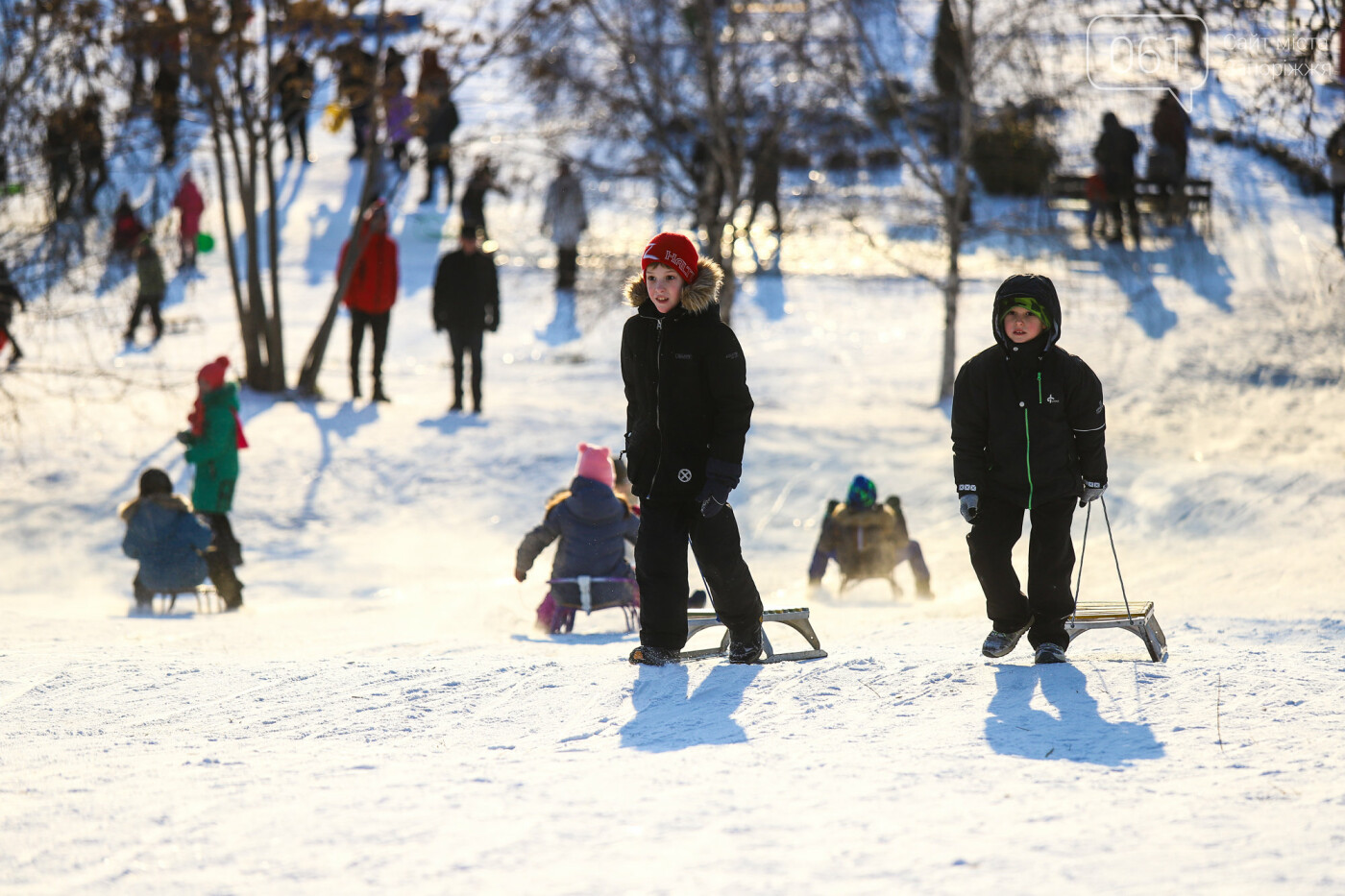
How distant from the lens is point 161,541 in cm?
731

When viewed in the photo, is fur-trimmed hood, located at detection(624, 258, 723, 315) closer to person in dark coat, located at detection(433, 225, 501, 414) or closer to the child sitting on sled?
the child sitting on sled

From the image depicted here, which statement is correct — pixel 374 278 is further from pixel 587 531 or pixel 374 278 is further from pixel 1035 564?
pixel 1035 564

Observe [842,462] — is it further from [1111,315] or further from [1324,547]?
[1111,315]

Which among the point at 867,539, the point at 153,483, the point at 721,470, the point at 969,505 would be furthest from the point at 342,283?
the point at 969,505

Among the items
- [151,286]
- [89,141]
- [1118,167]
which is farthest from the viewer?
[151,286]

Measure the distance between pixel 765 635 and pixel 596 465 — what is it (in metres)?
1.60

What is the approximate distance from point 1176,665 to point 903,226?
9548mm

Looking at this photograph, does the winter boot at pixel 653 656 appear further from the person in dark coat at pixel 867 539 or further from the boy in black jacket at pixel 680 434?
the person in dark coat at pixel 867 539

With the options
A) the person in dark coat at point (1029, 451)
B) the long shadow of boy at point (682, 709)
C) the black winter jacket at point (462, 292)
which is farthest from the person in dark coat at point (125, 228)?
the person in dark coat at point (1029, 451)

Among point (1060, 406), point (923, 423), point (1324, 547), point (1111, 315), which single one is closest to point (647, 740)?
point (1060, 406)

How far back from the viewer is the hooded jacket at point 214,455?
7.85 meters

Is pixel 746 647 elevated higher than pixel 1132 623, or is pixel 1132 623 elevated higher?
pixel 1132 623

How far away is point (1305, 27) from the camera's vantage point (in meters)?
8.13

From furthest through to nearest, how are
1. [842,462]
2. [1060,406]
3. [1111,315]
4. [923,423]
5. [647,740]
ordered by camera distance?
[1111,315] < [923,423] < [842,462] < [1060,406] < [647,740]
